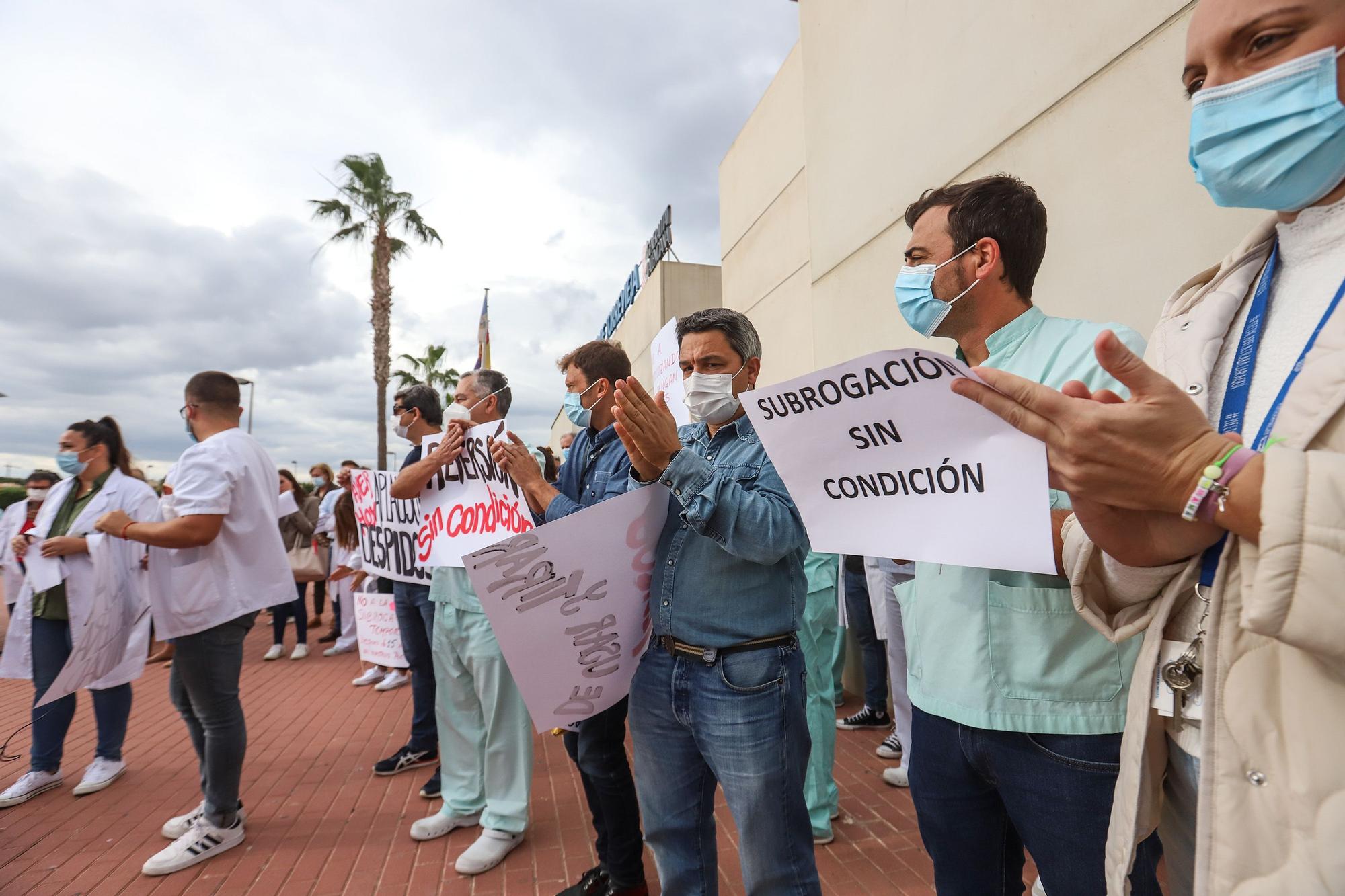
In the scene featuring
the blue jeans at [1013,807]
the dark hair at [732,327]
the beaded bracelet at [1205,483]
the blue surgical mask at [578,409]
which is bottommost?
the blue jeans at [1013,807]

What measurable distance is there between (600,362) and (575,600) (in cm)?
119

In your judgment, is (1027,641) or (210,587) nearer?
(1027,641)

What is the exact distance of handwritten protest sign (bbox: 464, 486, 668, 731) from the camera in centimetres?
185

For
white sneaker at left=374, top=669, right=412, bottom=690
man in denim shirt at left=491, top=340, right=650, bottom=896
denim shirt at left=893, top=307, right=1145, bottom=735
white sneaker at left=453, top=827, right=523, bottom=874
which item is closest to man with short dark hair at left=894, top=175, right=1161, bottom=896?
denim shirt at left=893, top=307, right=1145, bottom=735

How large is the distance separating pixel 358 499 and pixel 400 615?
769mm

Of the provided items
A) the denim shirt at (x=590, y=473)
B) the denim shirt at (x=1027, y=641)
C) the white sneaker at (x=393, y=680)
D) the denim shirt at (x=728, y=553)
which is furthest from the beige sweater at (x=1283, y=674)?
the white sneaker at (x=393, y=680)

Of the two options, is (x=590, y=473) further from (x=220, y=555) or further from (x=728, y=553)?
(x=220, y=555)

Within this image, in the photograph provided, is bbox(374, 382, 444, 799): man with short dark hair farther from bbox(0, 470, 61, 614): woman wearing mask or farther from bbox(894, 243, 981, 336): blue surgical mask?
bbox(894, 243, 981, 336): blue surgical mask

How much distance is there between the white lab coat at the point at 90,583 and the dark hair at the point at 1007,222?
175 inches

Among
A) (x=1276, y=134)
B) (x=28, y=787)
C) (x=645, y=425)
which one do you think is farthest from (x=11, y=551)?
(x=1276, y=134)

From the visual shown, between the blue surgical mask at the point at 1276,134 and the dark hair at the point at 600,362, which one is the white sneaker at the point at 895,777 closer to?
the dark hair at the point at 600,362

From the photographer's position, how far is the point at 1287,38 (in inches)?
38.0

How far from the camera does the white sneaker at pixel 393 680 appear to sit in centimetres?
645

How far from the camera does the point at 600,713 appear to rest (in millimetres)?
2617
